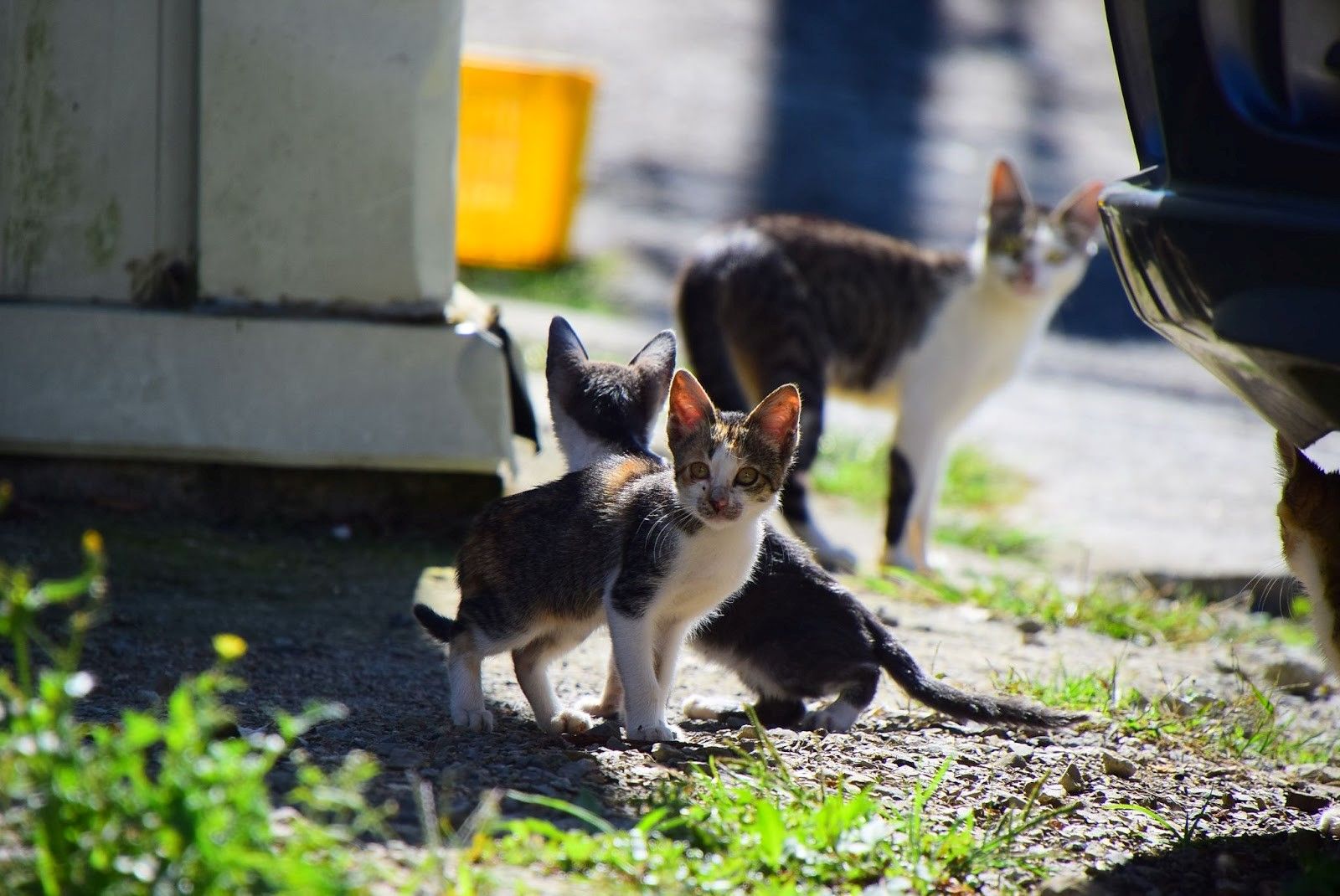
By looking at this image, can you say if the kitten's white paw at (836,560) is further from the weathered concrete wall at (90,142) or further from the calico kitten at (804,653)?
the weathered concrete wall at (90,142)

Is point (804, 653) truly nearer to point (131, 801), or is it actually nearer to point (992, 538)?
point (131, 801)

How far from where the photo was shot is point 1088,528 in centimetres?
681

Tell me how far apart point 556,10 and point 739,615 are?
589 inches

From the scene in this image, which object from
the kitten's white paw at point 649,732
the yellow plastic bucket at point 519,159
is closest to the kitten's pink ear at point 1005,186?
the kitten's white paw at point 649,732

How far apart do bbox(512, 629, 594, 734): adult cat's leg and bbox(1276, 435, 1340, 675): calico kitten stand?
1733 mm

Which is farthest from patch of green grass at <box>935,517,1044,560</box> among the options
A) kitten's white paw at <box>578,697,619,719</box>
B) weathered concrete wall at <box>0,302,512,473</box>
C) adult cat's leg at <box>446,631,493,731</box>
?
adult cat's leg at <box>446,631,493,731</box>

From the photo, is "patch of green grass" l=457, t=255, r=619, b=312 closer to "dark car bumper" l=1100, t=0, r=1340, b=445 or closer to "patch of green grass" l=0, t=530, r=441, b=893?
"dark car bumper" l=1100, t=0, r=1340, b=445

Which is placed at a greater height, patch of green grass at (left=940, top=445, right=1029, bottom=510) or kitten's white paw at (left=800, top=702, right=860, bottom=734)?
kitten's white paw at (left=800, top=702, right=860, bottom=734)

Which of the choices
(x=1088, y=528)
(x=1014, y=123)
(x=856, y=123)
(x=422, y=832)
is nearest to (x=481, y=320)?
(x=422, y=832)

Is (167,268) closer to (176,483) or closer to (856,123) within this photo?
(176,483)

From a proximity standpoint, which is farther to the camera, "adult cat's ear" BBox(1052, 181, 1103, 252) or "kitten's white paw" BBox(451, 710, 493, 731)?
"adult cat's ear" BBox(1052, 181, 1103, 252)

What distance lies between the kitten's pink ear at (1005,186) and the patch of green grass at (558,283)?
3986mm

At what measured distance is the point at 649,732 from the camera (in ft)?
10.4

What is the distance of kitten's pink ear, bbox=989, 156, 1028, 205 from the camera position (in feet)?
21.2
